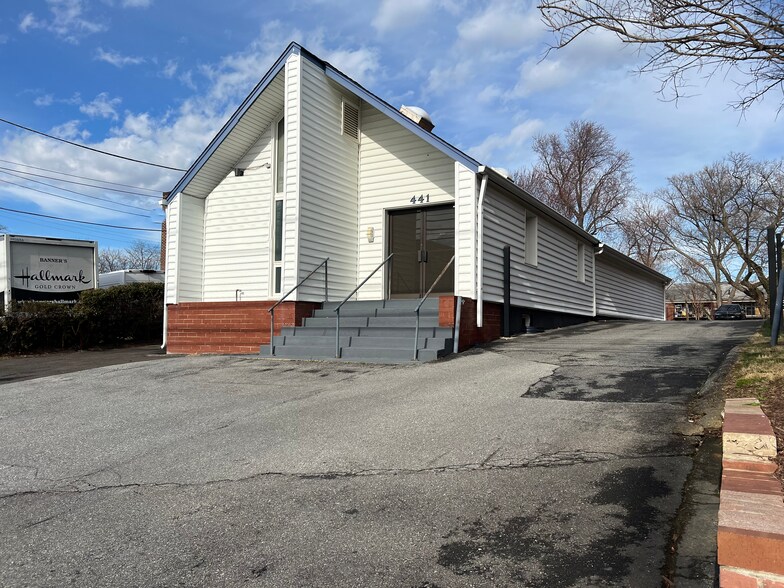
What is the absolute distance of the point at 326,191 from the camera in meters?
12.2

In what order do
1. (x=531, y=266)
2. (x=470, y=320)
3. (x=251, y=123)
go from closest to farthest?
(x=470, y=320) → (x=251, y=123) → (x=531, y=266)

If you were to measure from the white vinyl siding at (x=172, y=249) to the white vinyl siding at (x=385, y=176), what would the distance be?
13.4 ft

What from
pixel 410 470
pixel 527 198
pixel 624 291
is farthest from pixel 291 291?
pixel 624 291

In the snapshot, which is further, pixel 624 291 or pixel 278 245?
pixel 624 291

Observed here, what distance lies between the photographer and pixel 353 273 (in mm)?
13031

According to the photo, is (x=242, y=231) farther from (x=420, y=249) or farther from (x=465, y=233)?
(x=465, y=233)

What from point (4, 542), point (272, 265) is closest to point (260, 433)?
point (4, 542)

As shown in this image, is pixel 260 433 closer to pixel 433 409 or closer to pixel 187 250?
pixel 433 409

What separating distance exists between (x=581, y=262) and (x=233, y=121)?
1047 cm

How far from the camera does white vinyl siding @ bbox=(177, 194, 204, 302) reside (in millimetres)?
13273

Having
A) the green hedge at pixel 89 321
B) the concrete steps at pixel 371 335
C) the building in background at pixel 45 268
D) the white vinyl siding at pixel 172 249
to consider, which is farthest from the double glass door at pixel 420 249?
the building in background at pixel 45 268

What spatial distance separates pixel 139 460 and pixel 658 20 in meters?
5.85

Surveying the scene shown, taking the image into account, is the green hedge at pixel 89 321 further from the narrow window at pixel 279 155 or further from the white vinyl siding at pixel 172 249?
the narrow window at pixel 279 155

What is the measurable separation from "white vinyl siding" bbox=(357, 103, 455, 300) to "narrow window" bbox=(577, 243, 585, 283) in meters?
6.61
